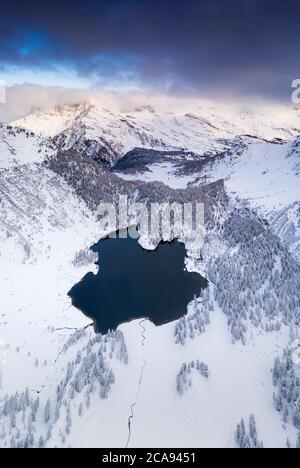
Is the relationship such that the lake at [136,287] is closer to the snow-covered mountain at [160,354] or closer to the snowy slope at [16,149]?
the snow-covered mountain at [160,354]

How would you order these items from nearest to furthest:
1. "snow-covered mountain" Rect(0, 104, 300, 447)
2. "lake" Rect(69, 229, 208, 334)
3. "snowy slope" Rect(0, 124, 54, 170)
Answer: "snow-covered mountain" Rect(0, 104, 300, 447), "lake" Rect(69, 229, 208, 334), "snowy slope" Rect(0, 124, 54, 170)

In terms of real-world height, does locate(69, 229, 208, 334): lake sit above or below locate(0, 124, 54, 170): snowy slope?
below

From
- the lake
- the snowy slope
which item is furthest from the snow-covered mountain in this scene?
the snowy slope

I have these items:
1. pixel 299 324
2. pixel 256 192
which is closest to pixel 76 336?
pixel 299 324

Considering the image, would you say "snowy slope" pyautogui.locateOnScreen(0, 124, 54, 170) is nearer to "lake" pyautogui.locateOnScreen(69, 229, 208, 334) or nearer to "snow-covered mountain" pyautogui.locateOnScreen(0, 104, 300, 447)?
"snow-covered mountain" pyautogui.locateOnScreen(0, 104, 300, 447)

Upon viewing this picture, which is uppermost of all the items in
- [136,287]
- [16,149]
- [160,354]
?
[16,149]

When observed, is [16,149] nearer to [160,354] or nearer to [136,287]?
[136,287]

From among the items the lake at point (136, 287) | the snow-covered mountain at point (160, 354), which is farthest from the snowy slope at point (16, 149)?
the lake at point (136, 287)

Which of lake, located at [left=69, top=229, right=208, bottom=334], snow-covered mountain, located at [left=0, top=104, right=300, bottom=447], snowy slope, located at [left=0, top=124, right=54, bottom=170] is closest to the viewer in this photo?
snow-covered mountain, located at [left=0, top=104, right=300, bottom=447]

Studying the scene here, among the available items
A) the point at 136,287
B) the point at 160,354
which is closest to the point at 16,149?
the point at 136,287
